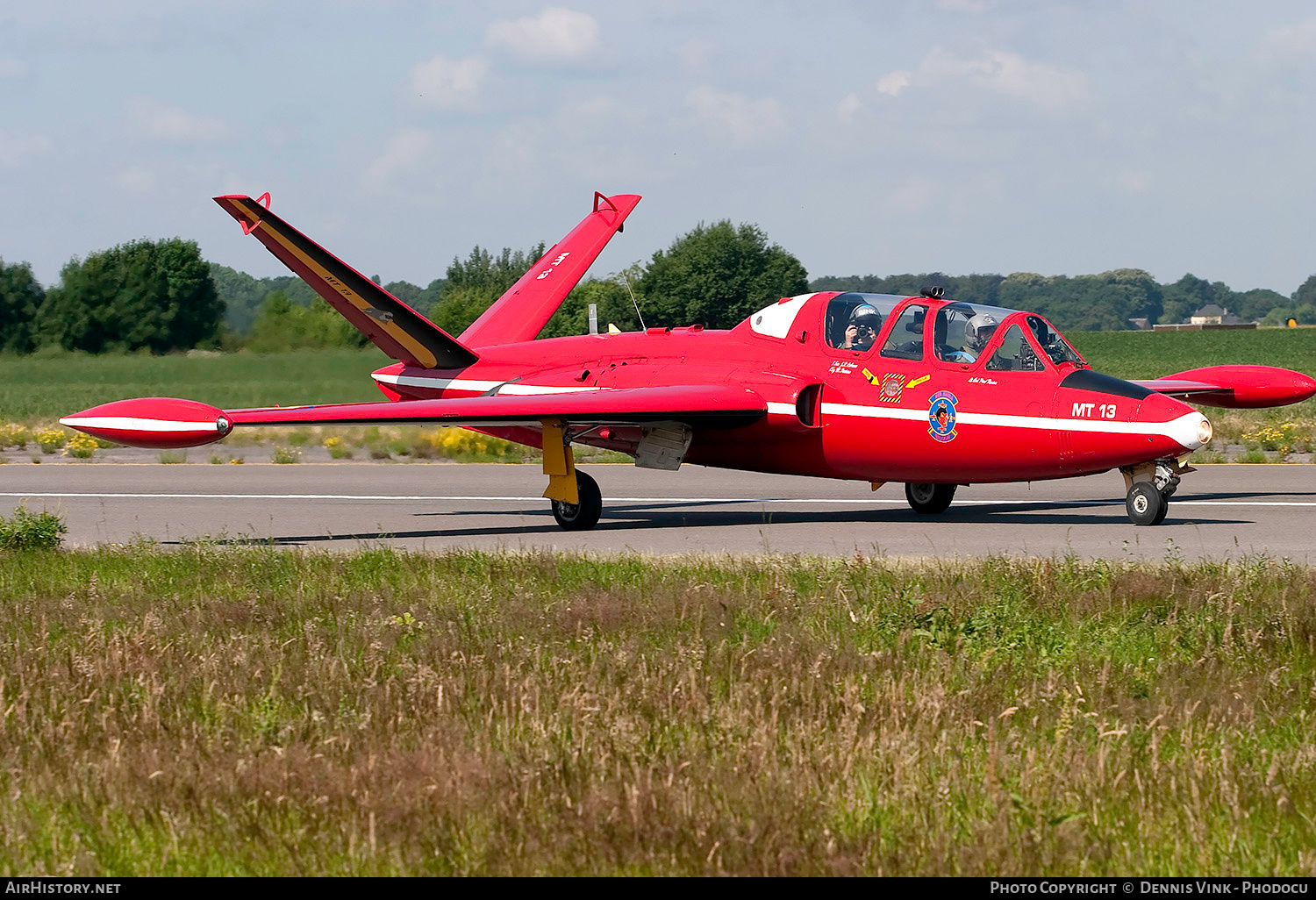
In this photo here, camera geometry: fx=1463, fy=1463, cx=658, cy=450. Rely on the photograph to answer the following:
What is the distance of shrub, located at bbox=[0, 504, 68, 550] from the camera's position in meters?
14.7

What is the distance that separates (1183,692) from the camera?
7480mm

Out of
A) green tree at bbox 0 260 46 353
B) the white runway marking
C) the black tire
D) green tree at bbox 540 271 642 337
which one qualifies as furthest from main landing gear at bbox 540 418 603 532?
green tree at bbox 540 271 642 337

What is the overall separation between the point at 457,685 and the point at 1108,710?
3333mm

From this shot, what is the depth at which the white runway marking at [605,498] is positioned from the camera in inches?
704

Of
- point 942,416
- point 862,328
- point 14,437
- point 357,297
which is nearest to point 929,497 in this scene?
point 942,416

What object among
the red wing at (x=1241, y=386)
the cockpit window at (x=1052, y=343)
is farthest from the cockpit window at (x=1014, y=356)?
the red wing at (x=1241, y=386)

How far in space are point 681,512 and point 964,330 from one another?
4.85 m

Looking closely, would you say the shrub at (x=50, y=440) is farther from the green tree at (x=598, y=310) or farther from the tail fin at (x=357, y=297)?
the green tree at (x=598, y=310)

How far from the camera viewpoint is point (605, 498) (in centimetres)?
2045

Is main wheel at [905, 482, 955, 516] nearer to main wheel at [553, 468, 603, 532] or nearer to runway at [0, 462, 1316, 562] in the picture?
runway at [0, 462, 1316, 562]

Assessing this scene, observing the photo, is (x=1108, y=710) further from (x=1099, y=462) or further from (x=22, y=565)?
(x=22, y=565)
